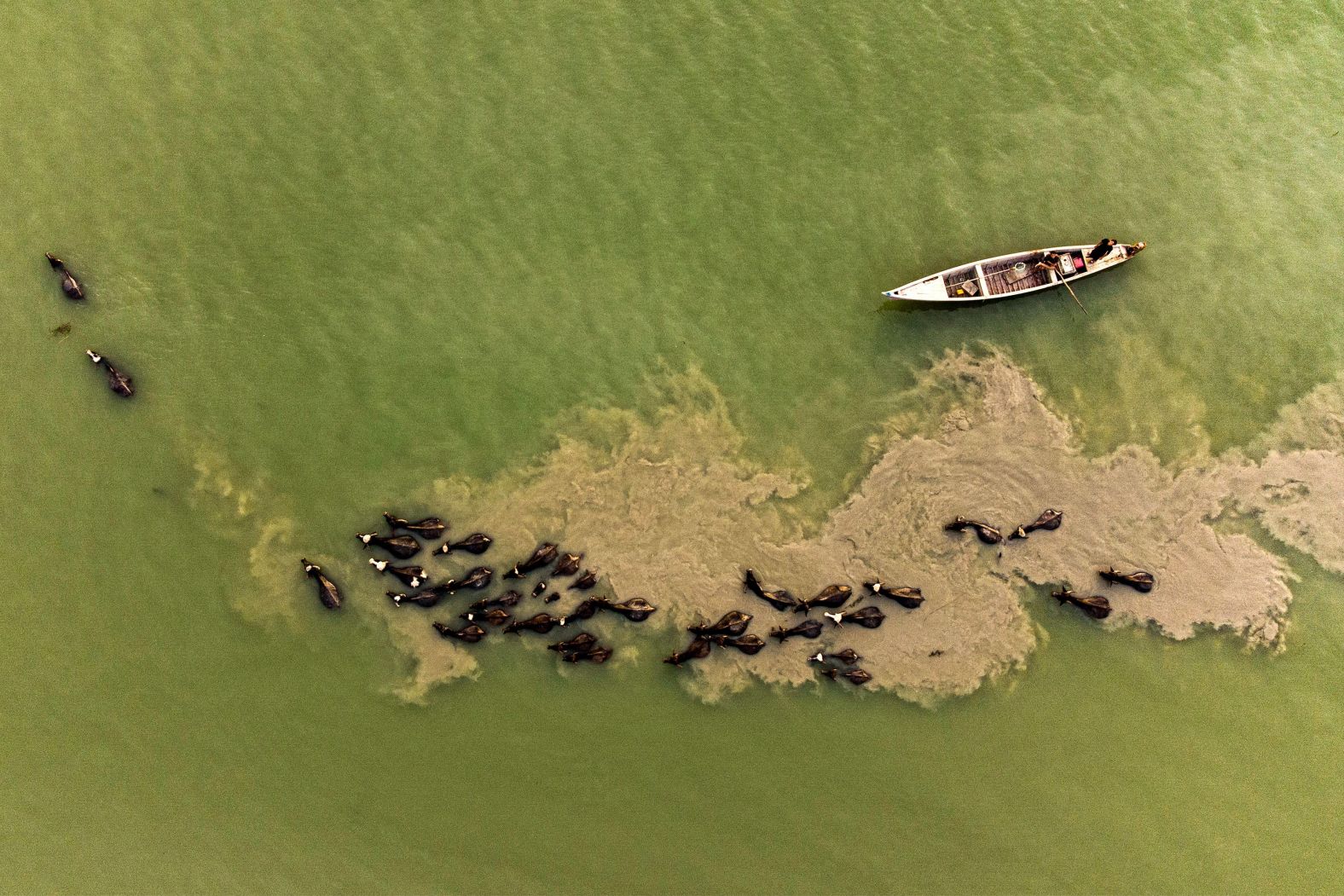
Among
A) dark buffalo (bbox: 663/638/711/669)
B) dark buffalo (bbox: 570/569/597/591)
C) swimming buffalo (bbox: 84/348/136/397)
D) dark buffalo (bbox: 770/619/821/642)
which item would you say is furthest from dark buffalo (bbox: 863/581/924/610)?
swimming buffalo (bbox: 84/348/136/397)

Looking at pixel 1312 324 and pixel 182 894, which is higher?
pixel 1312 324

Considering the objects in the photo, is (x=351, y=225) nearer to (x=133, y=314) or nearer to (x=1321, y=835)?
(x=133, y=314)

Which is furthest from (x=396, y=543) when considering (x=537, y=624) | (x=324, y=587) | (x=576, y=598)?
(x=576, y=598)

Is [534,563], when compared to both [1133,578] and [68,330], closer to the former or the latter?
[68,330]

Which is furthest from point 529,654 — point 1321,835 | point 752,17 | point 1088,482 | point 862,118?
point 1321,835

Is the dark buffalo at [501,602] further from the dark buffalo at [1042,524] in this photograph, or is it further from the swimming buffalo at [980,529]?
the dark buffalo at [1042,524]
